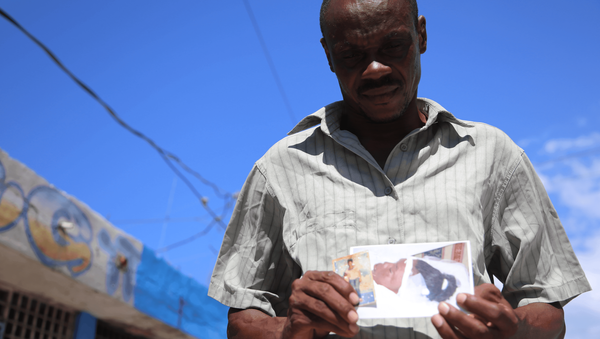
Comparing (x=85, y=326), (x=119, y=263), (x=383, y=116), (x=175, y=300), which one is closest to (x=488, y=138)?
(x=383, y=116)

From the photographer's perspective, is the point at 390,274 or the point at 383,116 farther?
the point at 383,116

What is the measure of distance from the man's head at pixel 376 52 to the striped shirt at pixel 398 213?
4.8 inches

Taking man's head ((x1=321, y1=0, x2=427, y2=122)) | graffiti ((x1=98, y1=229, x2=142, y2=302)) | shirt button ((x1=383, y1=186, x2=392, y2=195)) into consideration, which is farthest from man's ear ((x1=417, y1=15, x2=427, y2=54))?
graffiti ((x1=98, y1=229, x2=142, y2=302))

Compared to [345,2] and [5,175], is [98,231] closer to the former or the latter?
[5,175]

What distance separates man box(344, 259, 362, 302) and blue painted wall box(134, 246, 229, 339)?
7.71 m

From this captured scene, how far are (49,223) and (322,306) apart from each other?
635 cm

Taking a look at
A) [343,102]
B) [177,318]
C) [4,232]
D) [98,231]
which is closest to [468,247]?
[343,102]

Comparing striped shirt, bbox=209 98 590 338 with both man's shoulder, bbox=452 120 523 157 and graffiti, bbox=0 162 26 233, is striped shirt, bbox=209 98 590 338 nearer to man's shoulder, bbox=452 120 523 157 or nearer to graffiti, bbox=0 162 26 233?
man's shoulder, bbox=452 120 523 157

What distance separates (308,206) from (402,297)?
417 mm

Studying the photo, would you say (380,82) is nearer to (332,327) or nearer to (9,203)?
(332,327)

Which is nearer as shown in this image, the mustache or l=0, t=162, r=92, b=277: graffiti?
the mustache

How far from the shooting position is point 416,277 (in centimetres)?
131

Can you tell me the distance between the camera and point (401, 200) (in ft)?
4.97

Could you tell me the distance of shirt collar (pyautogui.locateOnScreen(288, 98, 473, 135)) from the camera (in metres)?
1.71
